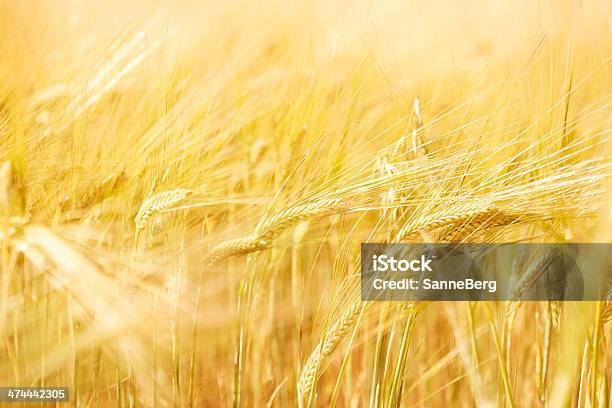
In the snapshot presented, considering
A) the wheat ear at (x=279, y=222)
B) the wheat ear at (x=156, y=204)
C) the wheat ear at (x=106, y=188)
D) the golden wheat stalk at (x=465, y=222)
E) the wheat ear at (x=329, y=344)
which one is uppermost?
the wheat ear at (x=106, y=188)

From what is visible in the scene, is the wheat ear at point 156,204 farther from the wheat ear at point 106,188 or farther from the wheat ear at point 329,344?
the wheat ear at point 329,344

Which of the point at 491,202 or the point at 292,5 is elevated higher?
the point at 292,5

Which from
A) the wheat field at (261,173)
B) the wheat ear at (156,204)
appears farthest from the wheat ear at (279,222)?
the wheat ear at (156,204)

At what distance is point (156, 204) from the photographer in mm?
821

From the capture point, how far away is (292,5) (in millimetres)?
992

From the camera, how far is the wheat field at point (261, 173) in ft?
2.77

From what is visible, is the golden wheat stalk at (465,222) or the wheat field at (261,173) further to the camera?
the wheat field at (261,173)

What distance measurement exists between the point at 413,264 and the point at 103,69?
68 cm

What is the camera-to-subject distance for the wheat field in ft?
2.77

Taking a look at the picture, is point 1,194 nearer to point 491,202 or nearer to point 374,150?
point 374,150

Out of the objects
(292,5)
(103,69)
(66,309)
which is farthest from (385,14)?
(66,309)

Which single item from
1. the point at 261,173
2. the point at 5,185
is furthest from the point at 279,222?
the point at 5,185

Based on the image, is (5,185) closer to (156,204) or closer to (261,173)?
(156,204)

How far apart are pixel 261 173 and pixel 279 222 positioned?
16 cm
